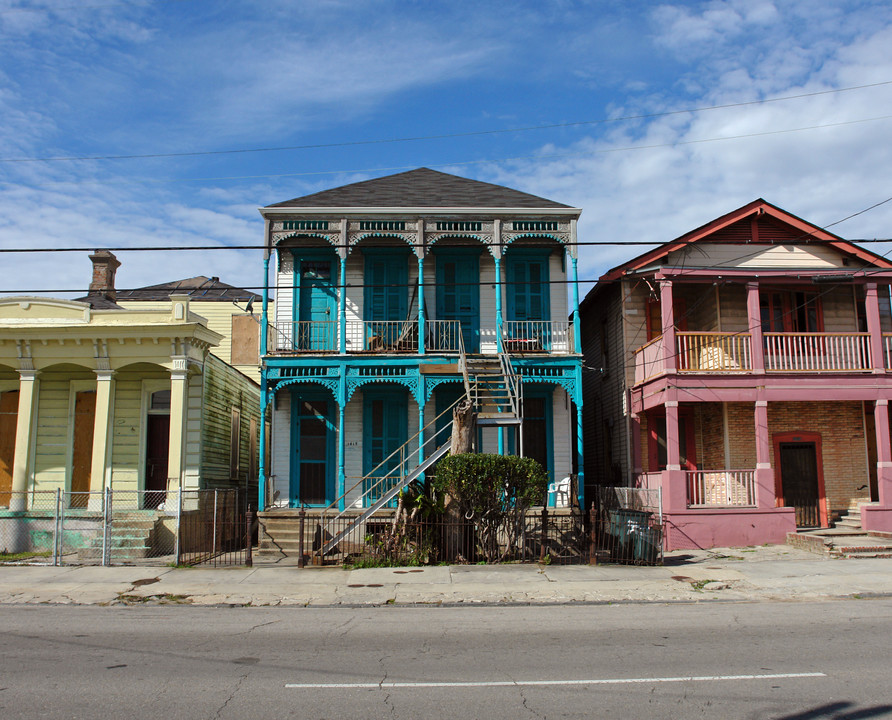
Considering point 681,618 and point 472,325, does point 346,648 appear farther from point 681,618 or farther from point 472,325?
point 472,325

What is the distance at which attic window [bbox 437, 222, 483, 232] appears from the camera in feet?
63.1

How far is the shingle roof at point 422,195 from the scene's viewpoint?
1936 cm

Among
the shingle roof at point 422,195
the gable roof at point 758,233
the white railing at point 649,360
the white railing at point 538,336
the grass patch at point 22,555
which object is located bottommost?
the grass patch at point 22,555

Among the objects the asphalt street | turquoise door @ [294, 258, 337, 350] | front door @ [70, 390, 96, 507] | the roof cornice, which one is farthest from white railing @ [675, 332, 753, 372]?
front door @ [70, 390, 96, 507]

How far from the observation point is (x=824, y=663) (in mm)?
7348

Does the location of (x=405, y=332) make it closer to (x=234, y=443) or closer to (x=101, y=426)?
(x=234, y=443)

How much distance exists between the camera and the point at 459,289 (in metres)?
20.4

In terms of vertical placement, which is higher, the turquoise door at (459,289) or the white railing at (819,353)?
the turquoise door at (459,289)

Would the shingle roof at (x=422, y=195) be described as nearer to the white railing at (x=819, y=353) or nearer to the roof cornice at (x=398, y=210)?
the roof cornice at (x=398, y=210)

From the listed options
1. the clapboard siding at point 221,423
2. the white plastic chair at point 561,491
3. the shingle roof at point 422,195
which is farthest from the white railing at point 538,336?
the clapboard siding at point 221,423

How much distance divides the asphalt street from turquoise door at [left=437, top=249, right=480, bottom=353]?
34.5 ft

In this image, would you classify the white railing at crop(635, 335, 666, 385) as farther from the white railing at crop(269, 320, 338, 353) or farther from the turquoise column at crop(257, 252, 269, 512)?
the turquoise column at crop(257, 252, 269, 512)

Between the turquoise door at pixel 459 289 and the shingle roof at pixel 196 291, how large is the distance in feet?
30.3

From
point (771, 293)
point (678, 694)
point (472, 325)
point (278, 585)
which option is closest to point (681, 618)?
point (678, 694)
